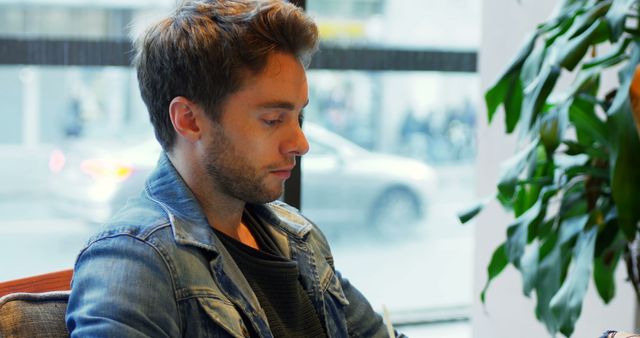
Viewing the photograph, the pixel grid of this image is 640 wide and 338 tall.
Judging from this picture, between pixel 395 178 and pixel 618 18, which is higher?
pixel 618 18

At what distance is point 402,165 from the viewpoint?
3.48 m

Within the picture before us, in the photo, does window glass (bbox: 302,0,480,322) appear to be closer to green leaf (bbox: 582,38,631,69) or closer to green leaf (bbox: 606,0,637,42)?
green leaf (bbox: 582,38,631,69)

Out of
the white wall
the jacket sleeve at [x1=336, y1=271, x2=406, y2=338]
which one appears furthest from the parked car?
the jacket sleeve at [x1=336, y1=271, x2=406, y2=338]

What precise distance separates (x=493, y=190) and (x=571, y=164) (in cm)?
87

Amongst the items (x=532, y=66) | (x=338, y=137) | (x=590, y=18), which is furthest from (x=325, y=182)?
(x=590, y=18)

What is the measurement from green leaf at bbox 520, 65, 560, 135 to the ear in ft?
3.36

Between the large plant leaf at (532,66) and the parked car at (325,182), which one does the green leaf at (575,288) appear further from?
the parked car at (325,182)

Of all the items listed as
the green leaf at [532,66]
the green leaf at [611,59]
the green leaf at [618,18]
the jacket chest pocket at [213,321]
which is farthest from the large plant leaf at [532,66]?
the jacket chest pocket at [213,321]

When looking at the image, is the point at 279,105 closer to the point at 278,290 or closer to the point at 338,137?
the point at 278,290

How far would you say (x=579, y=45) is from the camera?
6.91 ft

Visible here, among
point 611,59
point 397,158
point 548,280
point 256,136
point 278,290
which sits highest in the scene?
point 611,59

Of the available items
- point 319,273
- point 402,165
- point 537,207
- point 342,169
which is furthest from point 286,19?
point 402,165

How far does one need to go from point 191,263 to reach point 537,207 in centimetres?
128

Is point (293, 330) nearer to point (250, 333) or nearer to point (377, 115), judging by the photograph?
point (250, 333)
